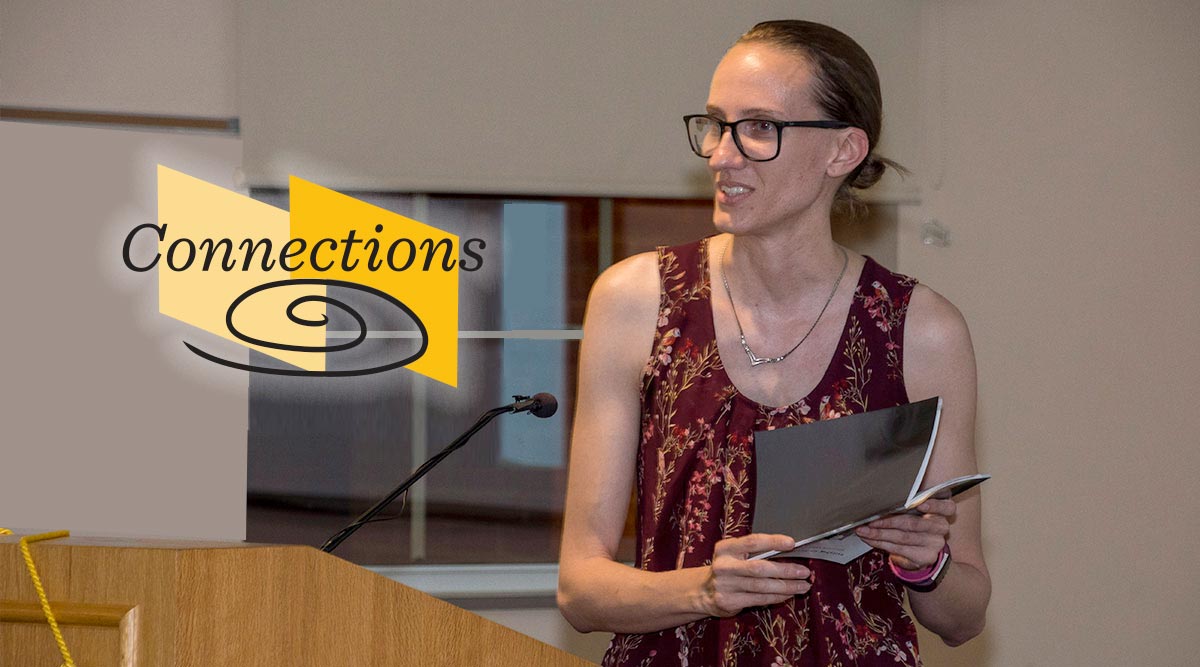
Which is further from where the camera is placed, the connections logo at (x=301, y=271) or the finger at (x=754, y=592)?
the connections logo at (x=301, y=271)

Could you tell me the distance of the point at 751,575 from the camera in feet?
4.17

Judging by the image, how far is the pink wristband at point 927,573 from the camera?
1450 millimetres

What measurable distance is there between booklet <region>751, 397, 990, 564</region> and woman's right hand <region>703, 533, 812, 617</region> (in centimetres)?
2

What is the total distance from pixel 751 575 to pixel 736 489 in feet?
0.91

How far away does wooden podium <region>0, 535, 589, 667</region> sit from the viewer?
828 millimetres

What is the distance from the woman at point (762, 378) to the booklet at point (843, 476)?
19 centimetres

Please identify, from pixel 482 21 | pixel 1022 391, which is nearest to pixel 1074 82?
pixel 1022 391

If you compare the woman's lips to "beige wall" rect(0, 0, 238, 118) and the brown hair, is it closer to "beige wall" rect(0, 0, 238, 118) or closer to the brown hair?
the brown hair

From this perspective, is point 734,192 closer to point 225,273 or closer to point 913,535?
point 913,535

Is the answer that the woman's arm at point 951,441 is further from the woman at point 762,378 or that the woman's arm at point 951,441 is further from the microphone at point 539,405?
the microphone at point 539,405

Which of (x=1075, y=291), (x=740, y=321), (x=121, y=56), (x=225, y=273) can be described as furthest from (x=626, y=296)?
(x=1075, y=291)

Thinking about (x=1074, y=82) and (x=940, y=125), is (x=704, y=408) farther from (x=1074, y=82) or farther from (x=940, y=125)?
(x=1074, y=82)

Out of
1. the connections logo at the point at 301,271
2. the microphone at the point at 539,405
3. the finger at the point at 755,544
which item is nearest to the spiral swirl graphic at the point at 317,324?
the connections logo at the point at 301,271

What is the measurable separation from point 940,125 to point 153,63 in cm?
247
